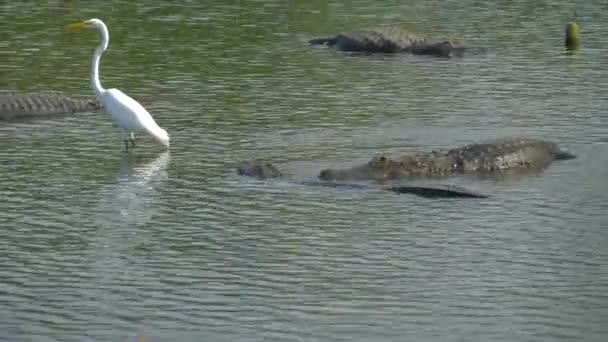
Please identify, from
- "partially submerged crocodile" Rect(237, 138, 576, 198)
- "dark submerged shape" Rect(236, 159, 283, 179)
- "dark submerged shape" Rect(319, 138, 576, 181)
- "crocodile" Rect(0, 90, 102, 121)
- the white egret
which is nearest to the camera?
"partially submerged crocodile" Rect(237, 138, 576, 198)

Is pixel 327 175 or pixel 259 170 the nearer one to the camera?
pixel 327 175

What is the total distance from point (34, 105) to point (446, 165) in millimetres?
6084

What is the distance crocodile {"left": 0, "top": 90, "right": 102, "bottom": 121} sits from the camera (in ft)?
67.6

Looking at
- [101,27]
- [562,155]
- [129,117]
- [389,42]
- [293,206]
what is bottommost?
[389,42]

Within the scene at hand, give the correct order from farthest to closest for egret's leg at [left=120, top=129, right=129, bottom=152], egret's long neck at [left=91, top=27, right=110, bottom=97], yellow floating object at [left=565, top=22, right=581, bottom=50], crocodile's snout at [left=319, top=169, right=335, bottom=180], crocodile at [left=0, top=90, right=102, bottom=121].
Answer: yellow floating object at [left=565, top=22, right=581, bottom=50]
crocodile at [left=0, top=90, right=102, bottom=121]
egret's long neck at [left=91, top=27, right=110, bottom=97]
egret's leg at [left=120, top=129, right=129, bottom=152]
crocodile's snout at [left=319, top=169, right=335, bottom=180]

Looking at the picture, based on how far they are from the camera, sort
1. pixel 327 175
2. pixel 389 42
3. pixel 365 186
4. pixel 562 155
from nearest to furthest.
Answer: pixel 365 186
pixel 327 175
pixel 562 155
pixel 389 42

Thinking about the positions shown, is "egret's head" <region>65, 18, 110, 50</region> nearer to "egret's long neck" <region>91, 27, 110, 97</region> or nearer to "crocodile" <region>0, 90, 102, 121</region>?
"egret's long neck" <region>91, 27, 110, 97</region>

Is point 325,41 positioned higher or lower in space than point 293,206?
lower

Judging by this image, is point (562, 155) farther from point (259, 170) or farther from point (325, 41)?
point (325, 41)

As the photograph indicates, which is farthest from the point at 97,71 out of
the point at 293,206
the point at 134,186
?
the point at 293,206

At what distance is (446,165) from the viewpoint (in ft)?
55.4

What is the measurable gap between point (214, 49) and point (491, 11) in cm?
679

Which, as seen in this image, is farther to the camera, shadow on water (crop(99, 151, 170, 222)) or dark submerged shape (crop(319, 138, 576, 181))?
dark submerged shape (crop(319, 138, 576, 181))

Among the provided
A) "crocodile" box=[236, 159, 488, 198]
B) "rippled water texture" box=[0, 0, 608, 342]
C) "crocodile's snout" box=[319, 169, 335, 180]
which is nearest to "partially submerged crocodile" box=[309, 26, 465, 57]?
"rippled water texture" box=[0, 0, 608, 342]
